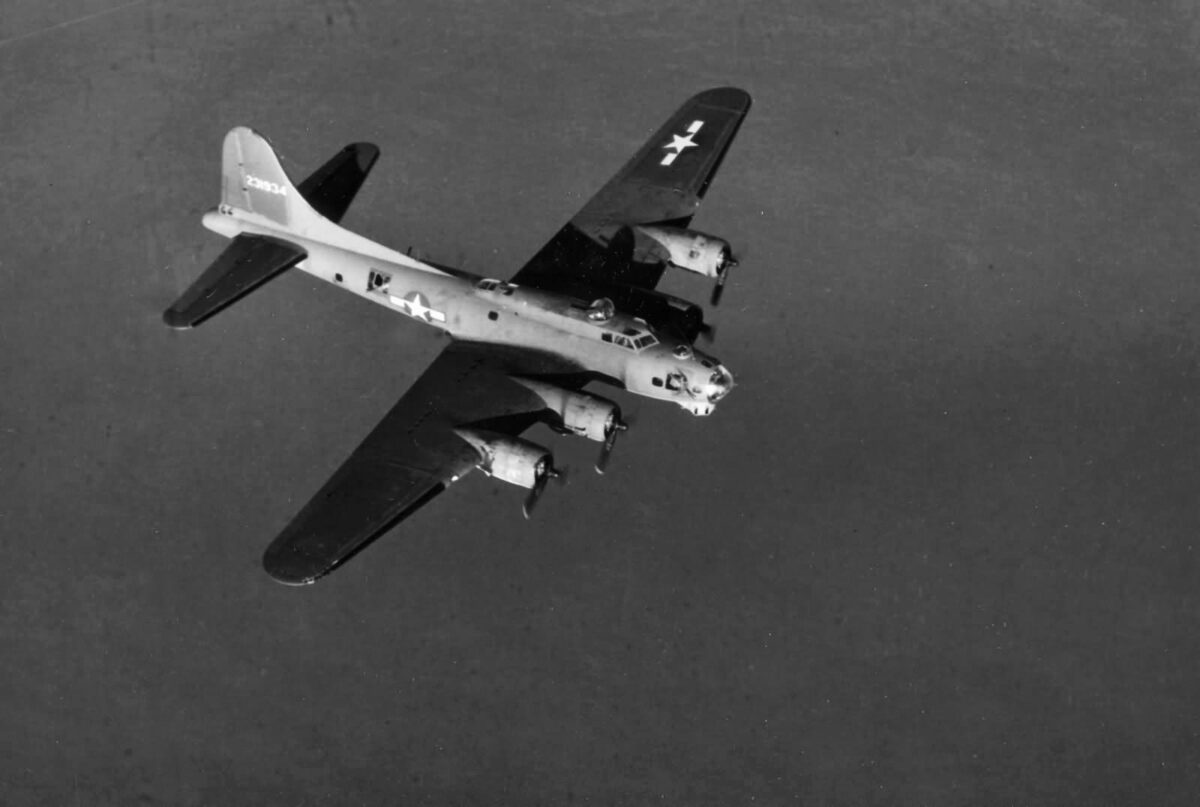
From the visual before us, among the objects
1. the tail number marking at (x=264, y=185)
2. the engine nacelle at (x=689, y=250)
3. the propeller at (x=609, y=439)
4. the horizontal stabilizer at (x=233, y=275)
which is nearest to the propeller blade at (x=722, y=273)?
the engine nacelle at (x=689, y=250)

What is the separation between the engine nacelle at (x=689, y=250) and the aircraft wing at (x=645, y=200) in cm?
55

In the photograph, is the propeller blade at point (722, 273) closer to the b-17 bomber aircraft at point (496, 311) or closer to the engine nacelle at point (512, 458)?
the b-17 bomber aircraft at point (496, 311)

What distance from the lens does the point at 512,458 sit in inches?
1225

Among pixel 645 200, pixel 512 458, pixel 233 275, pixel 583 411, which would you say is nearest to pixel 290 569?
pixel 512 458

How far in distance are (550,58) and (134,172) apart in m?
15.7

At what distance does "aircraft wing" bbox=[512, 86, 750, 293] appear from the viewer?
36.1 metres

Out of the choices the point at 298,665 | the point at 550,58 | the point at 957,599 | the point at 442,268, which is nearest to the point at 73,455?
the point at 298,665

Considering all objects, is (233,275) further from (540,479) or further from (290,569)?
(540,479)

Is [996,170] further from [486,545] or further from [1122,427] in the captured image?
[486,545]

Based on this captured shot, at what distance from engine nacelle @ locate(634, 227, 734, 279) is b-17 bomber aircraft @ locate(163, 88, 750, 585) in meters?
0.04

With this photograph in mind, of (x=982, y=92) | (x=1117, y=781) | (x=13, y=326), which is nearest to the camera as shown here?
(x=1117, y=781)

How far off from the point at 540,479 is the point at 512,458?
97 cm

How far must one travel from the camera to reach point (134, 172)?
40.5 meters

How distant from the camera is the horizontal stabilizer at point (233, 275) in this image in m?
34.5
